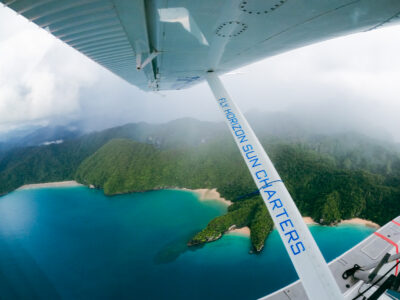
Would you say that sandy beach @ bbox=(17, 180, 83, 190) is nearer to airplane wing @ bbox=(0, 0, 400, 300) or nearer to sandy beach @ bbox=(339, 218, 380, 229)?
airplane wing @ bbox=(0, 0, 400, 300)

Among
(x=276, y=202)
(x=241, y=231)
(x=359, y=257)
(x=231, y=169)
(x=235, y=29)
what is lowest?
(x=359, y=257)

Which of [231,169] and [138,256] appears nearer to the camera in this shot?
[138,256]

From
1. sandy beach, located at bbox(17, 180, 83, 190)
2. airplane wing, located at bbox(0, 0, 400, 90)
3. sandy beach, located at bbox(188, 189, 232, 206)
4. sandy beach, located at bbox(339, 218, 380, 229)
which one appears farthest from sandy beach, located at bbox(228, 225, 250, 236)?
sandy beach, located at bbox(17, 180, 83, 190)

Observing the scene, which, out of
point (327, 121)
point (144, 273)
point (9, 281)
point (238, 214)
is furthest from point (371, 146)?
point (9, 281)

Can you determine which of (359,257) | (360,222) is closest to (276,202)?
(359,257)

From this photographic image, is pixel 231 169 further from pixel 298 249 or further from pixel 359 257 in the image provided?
pixel 298 249
